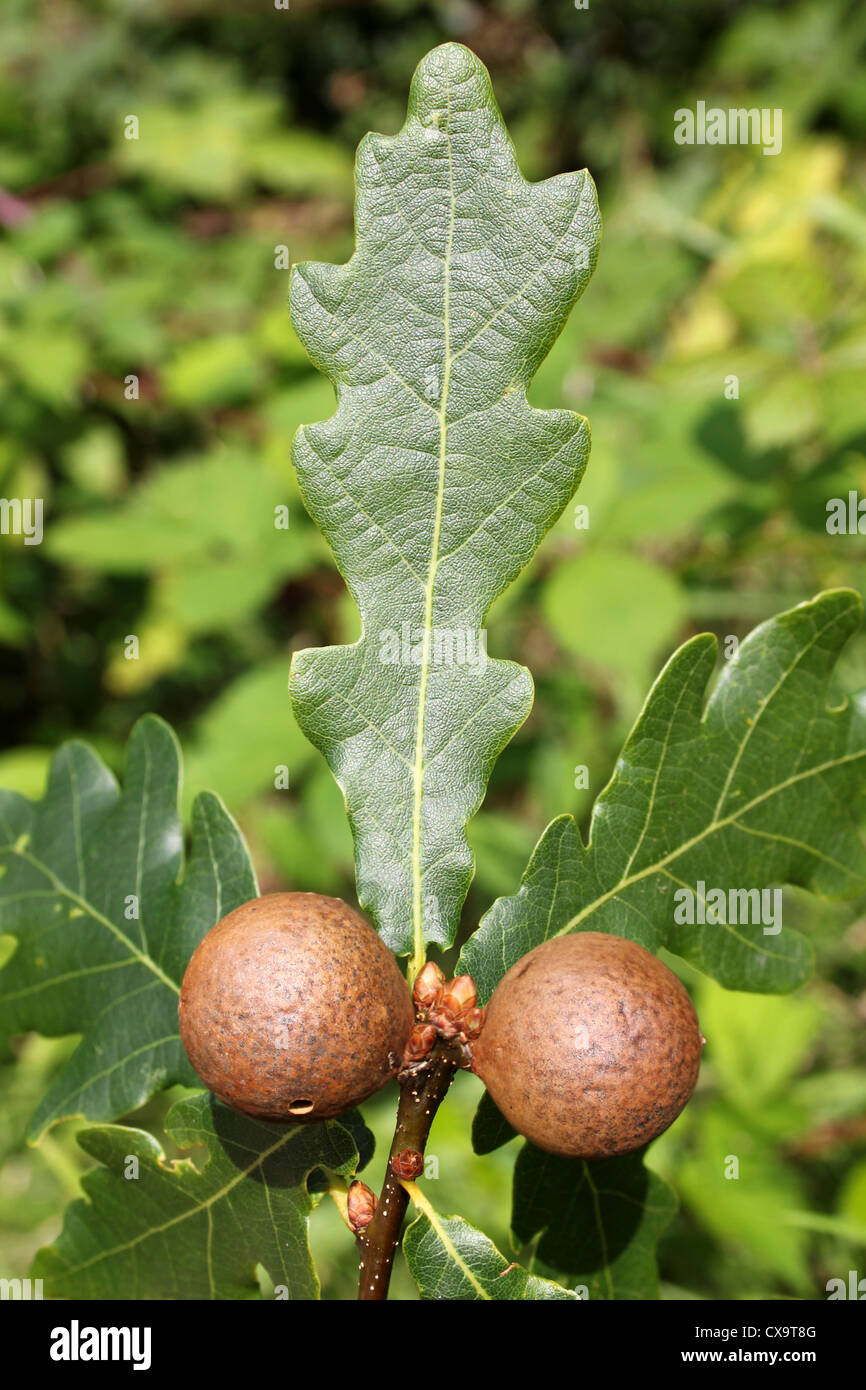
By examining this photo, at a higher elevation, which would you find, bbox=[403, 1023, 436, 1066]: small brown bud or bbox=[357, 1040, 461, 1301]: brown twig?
bbox=[403, 1023, 436, 1066]: small brown bud

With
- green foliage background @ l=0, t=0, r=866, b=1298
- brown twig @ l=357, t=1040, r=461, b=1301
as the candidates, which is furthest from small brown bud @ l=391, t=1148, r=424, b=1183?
green foliage background @ l=0, t=0, r=866, b=1298

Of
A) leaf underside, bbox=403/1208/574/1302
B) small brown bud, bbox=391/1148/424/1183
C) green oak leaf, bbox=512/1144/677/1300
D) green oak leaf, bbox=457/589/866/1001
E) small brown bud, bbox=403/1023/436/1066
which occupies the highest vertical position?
green oak leaf, bbox=457/589/866/1001

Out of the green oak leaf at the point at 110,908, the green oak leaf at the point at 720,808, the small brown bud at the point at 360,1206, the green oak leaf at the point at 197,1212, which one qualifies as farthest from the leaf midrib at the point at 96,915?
the green oak leaf at the point at 720,808

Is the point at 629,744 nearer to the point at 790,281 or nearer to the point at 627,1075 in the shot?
the point at 627,1075

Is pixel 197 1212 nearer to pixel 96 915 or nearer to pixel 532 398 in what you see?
pixel 96 915

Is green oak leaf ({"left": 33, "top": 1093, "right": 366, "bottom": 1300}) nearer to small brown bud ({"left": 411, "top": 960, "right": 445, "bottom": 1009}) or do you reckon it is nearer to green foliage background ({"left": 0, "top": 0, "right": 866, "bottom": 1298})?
small brown bud ({"left": 411, "top": 960, "right": 445, "bottom": 1009})

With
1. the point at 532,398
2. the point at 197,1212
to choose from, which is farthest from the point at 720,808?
the point at 532,398
